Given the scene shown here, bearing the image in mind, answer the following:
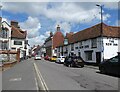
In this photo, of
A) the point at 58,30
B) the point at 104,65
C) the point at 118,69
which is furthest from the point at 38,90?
the point at 58,30

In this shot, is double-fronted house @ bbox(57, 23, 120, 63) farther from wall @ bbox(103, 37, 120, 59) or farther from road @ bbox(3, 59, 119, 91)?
road @ bbox(3, 59, 119, 91)

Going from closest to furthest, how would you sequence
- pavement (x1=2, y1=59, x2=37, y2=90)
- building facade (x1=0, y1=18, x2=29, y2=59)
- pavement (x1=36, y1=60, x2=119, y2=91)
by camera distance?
1. pavement (x1=36, y1=60, x2=119, y2=91)
2. pavement (x1=2, y1=59, x2=37, y2=90)
3. building facade (x1=0, y1=18, x2=29, y2=59)

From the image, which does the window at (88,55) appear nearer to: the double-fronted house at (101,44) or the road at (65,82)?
the double-fronted house at (101,44)

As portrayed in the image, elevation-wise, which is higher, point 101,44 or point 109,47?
point 101,44

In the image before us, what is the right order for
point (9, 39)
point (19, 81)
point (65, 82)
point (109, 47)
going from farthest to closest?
point (9, 39) < point (109, 47) < point (19, 81) < point (65, 82)

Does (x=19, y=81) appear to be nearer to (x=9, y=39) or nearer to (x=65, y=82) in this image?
(x=65, y=82)

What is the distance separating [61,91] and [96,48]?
1142 inches

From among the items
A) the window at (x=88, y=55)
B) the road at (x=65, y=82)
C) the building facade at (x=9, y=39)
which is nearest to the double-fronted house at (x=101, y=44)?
the window at (x=88, y=55)

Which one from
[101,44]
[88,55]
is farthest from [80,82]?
[88,55]

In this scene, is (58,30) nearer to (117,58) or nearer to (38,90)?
(117,58)

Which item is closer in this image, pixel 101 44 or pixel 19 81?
pixel 19 81

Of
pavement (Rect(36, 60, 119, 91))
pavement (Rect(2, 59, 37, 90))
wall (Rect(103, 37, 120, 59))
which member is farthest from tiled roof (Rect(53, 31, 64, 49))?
pavement (Rect(36, 60, 119, 91))

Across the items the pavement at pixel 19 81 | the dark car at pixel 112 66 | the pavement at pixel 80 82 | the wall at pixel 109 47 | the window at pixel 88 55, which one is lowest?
the pavement at pixel 19 81

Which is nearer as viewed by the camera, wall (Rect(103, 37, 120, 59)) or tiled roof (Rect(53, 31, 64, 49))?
wall (Rect(103, 37, 120, 59))
